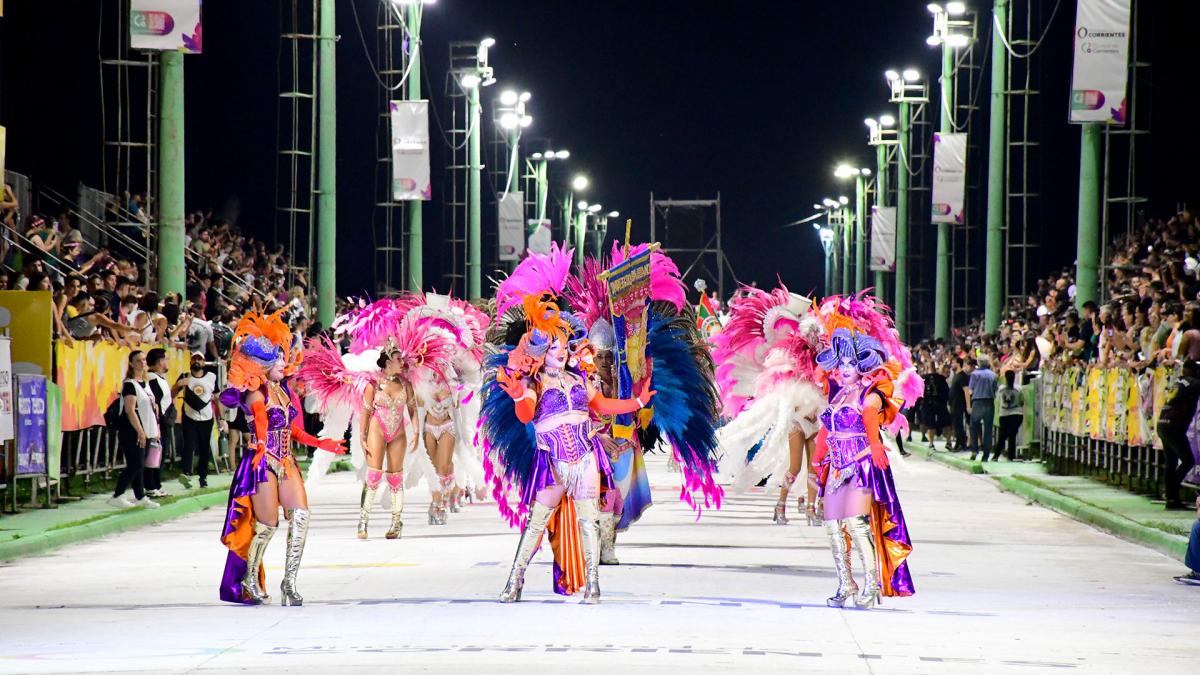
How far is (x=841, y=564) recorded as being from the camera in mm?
12906

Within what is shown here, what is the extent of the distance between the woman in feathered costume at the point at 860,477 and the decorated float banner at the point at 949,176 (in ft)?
101

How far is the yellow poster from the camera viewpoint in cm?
2091

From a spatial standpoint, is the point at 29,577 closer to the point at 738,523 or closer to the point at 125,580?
the point at 125,580

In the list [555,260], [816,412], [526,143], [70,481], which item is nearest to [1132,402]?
[816,412]

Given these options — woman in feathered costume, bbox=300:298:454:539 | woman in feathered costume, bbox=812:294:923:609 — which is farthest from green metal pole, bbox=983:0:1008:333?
woman in feathered costume, bbox=812:294:923:609

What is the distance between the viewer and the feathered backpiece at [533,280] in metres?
14.4

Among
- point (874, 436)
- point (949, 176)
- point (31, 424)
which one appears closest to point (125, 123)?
point (949, 176)

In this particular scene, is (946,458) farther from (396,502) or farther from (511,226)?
(511,226)

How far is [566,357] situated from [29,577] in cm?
516

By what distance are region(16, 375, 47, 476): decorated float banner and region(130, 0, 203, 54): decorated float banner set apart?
20.0 feet

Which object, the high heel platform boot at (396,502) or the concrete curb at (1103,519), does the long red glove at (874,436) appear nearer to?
the concrete curb at (1103,519)

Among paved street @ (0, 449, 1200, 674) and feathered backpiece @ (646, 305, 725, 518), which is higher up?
feathered backpiece @ (646, 305, 725, 518)

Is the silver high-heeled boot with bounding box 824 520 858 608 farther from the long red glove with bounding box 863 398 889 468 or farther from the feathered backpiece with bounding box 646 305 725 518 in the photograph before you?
the feathered backpiece with bounding box 646 305 725 518

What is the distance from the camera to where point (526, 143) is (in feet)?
281
